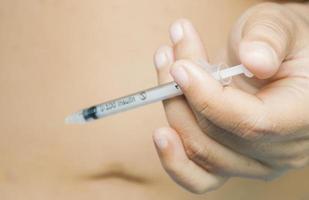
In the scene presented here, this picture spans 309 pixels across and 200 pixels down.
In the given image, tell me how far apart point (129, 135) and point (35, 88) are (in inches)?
5.7

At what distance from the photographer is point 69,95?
2.14ft

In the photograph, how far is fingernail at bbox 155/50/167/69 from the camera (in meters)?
0.58

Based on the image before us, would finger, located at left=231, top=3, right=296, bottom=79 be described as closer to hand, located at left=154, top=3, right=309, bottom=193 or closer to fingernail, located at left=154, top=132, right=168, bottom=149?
hand, located at left=154, top=3, right=309, bottom=193

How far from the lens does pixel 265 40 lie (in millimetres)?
458

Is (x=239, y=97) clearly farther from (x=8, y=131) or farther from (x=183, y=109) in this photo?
(x=8, y=131)

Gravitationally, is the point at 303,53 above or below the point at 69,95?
below

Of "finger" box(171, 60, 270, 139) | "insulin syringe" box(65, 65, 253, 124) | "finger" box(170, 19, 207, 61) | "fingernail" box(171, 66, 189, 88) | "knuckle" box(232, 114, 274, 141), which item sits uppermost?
"finger" box(170, 19, 207, 61)

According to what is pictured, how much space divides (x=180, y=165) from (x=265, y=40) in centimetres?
20

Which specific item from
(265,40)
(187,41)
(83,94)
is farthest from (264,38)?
(83,94)

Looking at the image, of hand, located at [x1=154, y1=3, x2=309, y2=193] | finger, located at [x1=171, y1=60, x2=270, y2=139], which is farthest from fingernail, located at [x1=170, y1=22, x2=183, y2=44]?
finger, located at [x1=171, y1=60, x2=270, y2=139]

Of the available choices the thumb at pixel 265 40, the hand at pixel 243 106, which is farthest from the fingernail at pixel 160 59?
the thumb at pixel 265 40

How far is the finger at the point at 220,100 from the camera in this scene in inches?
18.3

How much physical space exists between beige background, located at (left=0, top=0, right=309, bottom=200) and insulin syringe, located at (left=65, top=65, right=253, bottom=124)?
0.25 ft

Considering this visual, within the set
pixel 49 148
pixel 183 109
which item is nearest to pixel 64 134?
pixel 49 148
